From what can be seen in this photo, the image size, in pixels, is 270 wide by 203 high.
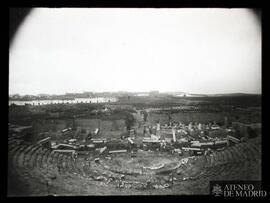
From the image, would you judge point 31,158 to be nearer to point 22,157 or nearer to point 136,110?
point 22,157

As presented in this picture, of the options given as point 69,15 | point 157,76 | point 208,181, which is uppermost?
point 69,15

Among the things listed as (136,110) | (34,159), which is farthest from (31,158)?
(136,110)

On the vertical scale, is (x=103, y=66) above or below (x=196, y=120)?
above

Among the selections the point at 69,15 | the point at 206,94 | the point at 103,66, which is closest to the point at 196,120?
the point at 206,94

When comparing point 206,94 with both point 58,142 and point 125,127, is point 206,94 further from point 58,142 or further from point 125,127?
point 58,142

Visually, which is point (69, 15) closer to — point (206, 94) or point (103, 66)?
point (103, 66)

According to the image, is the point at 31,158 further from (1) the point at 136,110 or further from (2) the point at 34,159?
(1) the point at 136,110

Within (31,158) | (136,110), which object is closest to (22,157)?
(31,158)
